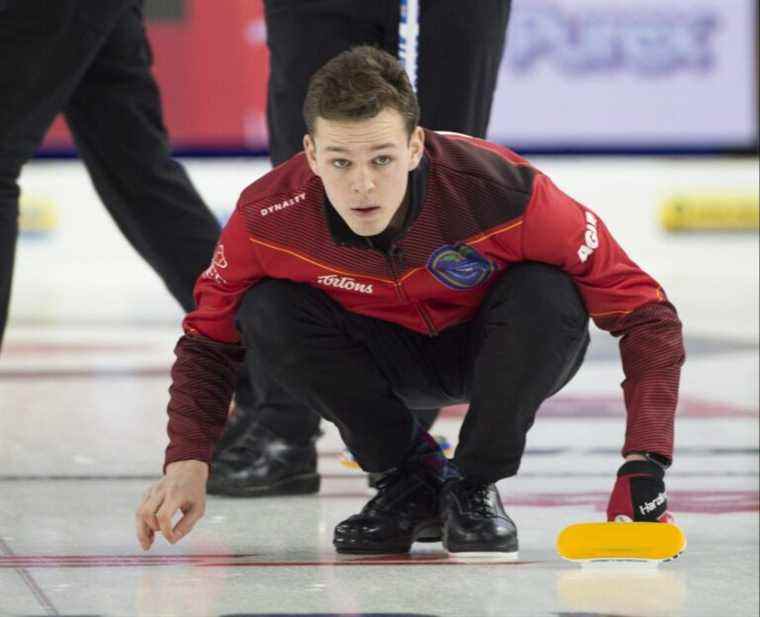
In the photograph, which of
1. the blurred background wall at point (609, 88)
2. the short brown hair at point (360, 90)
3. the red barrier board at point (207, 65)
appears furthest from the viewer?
the blurred background wall at point (609, 88)

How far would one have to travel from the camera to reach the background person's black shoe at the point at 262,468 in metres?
2.74

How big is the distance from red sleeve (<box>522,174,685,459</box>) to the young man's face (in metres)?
0.21

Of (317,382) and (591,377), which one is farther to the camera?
(591,377)

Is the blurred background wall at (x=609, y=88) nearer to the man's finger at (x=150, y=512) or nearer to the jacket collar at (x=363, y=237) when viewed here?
the jacket collar at (x=363, y=237)

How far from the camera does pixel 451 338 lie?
7.80 ft

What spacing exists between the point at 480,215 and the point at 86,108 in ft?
4.03

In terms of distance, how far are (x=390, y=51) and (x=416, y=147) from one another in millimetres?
642

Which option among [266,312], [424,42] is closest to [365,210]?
[266,312]

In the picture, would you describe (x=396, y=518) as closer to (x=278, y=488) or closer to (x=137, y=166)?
(x=278, y=488)

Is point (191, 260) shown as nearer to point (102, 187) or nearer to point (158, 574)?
point (102, 187)

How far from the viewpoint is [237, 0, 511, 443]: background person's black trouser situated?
2.72 metres

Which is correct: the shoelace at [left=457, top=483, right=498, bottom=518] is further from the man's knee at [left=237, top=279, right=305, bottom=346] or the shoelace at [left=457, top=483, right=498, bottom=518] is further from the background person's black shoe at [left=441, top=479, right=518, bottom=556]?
the man's knee at [left=237, top=279, right=305, bottom=346]

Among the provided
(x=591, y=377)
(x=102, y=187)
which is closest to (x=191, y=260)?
(x=102, y=187)

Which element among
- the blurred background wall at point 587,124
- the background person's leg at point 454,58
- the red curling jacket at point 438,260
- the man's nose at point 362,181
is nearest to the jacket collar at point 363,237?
the red curling jacket at point 438,260
